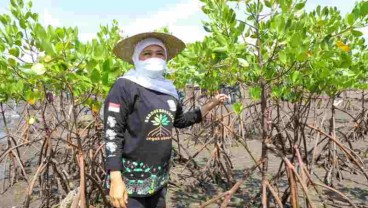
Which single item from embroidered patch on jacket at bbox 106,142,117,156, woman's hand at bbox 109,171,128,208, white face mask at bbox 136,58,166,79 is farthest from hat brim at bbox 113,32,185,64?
woman's hand at bbox 109,171,128,208

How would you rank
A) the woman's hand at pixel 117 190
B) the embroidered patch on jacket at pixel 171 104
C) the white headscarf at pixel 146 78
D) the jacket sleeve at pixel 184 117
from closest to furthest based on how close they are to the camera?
the woman's hand at pixel 117 190, the white headscarf at pixel 146 78, the embroidered patch on jacket at pixel 171 104, the jacket sleeve at pixel 184 117

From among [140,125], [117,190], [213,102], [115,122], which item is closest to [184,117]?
[213,102]

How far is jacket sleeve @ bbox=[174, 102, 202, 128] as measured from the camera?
2107 mm

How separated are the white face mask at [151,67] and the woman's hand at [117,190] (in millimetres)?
526

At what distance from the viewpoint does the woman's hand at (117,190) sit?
5.51ft

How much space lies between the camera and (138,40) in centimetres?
191

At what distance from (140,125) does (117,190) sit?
0.34 m

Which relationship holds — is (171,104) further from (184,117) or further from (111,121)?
(111,121)

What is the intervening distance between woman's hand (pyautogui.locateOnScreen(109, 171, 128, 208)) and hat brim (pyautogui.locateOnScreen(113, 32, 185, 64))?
0.70m

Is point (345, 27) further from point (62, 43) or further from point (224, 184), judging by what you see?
point (224, 184)

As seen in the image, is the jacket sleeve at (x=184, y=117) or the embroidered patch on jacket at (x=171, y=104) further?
the jacket sleeve at (x=184, y=117)

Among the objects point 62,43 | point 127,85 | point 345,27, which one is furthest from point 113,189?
point 345,27

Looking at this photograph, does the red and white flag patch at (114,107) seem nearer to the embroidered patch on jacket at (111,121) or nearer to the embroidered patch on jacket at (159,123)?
the embroidered patch on jacket at (111,121)

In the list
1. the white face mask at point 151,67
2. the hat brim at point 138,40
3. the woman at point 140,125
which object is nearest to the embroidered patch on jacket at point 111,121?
the woman at point 140,125
